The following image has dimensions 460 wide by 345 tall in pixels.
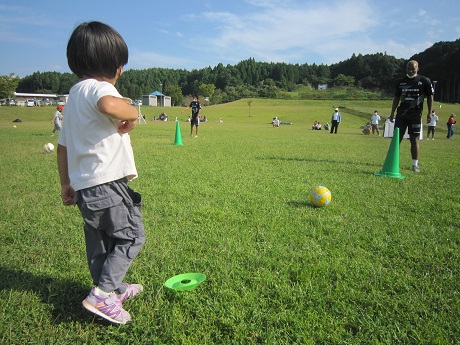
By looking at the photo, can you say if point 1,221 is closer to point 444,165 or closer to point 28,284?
point 28,284

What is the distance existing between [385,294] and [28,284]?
260 centimetres

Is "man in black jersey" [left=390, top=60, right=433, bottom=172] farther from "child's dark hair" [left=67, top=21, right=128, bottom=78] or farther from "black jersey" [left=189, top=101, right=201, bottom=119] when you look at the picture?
"black jersey" [left=189, top=101, right=201, bottom=119]

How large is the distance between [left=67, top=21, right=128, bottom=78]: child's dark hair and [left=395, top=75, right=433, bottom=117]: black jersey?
6.81 m

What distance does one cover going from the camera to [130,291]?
2.11 meters

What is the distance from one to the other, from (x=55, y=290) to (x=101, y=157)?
3.79 feet

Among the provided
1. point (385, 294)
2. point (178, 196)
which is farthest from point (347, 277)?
point (178, 196)

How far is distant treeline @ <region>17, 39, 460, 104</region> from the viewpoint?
109625 millimetres

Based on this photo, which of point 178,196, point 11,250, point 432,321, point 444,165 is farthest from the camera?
point 444,165

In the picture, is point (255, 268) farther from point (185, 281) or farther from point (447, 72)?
point (447, 72)

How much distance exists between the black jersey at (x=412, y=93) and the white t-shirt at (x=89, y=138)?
273 inches

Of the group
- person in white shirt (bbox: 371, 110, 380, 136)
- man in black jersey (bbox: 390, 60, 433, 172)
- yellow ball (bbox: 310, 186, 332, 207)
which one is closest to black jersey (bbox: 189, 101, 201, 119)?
man in black jersey (bbox: 390, 60, 433, 172)

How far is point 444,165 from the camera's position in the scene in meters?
7.96

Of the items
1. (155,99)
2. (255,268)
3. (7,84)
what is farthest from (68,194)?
(155,99)

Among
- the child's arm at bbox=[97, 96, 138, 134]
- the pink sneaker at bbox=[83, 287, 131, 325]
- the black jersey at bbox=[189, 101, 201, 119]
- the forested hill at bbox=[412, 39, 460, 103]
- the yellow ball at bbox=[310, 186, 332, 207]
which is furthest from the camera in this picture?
the forested hill at bbox=[412, 39, 460, 103]
